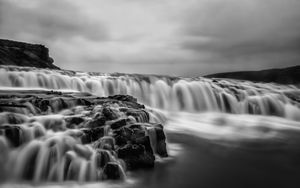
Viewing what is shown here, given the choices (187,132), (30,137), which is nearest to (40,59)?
(187,132)

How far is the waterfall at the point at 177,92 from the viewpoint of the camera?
1607cm

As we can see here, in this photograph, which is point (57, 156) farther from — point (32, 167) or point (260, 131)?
point (260, 131)

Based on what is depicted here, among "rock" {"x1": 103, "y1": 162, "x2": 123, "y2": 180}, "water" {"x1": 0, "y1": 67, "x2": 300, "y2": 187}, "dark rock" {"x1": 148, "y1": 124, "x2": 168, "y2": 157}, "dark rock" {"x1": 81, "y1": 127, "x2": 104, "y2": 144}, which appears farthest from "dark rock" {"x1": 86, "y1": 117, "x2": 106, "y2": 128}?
"rock" {"x1": 103, "y1": 162, "x2": 123, "y2": 180}

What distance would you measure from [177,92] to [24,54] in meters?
17.6

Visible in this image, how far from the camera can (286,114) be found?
17797mm

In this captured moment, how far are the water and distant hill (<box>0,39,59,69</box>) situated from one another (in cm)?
1171

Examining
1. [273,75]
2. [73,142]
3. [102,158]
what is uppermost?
Result: [273,75]

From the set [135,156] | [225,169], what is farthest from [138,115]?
[225,169]

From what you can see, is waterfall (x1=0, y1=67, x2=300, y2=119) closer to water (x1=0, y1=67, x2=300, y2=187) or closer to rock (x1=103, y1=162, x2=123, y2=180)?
water (x1=0, y1=67, x2=300, y2=187)

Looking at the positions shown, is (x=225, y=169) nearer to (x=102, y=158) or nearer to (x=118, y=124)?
(x=118, y=124)

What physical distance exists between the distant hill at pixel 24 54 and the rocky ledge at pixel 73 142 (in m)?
20.2

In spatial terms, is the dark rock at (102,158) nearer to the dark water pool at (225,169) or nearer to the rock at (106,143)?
the rock at (106,143)

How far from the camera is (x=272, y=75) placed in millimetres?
35844

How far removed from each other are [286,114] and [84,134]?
50.3 ft
